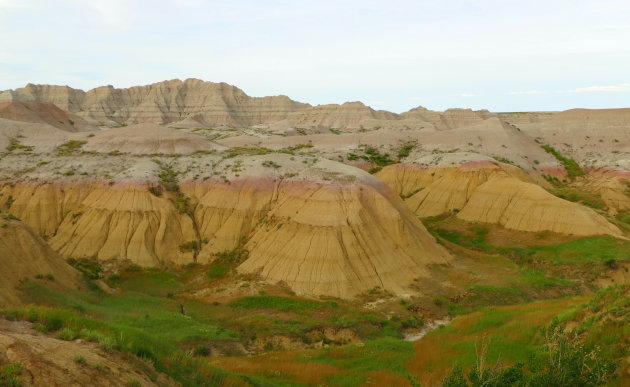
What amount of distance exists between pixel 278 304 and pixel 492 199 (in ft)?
99.6

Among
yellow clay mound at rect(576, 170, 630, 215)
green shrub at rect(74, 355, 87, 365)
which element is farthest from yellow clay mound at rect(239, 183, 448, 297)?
yellow clay mound at rect(576, 170, 630, 215)

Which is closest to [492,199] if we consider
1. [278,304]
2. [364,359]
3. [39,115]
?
[278,304]

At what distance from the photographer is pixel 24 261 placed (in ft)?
70.0

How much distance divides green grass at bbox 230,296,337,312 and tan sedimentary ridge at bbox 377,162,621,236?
25835 mm

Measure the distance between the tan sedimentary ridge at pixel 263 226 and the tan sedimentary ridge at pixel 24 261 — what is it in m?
6.96

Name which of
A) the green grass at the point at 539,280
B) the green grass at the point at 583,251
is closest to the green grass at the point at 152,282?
the green grass at the point at 539,280

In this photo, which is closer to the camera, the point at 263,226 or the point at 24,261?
the point at 24,261

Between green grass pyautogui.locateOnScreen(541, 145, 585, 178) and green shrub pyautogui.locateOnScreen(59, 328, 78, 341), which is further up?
green grass pyautogui.locateOnScreen(541, 145, 585, 178)

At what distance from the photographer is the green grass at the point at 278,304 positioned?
2486 cm

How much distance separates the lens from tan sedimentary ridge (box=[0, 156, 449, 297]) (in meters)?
28.6

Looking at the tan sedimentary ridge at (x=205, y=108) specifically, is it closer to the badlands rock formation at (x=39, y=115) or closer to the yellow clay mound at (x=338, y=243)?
the badlands rock formation at (x=39, y=115)

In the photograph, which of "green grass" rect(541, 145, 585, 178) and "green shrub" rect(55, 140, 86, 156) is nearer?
"green shrub" rect(55, 140, 86, 156)

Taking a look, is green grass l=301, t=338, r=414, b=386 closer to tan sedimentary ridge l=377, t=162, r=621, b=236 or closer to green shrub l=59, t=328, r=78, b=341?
green shrub l=59, t=328, r=78, b=341

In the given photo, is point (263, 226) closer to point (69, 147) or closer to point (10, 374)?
point (69, 147)
